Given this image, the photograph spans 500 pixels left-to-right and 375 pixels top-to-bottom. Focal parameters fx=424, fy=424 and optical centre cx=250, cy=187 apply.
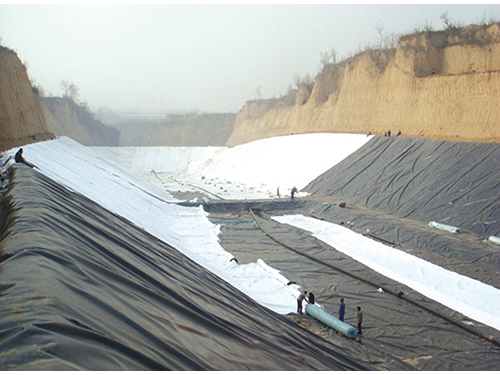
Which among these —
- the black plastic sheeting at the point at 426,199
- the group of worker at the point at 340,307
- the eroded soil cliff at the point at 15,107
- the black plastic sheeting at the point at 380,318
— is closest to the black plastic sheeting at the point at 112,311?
the black plastic sheeting at the point at 380,318

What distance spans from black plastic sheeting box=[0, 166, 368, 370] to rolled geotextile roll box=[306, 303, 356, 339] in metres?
0.69

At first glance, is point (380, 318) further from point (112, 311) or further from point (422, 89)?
point (422, 89)

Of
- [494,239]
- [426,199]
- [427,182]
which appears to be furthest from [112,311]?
[427,182]

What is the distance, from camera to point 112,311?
4199mm

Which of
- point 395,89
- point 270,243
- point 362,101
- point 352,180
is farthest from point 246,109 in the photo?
point 270,243

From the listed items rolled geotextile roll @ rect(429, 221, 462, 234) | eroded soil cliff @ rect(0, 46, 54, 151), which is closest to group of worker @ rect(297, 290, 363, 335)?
rolled geotextile roll @ rect(429, 221, 462, 234)

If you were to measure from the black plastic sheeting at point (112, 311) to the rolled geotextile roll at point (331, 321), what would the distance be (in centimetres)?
69

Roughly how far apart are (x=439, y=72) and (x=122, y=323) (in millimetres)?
27324

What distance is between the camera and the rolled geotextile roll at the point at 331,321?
775 cm

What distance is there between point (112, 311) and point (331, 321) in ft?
17.0

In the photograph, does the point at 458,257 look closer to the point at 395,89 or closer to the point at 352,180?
the point at 352,180

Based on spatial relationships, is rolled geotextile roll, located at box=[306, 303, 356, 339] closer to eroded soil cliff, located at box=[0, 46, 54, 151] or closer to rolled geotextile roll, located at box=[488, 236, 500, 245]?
rolled geotextile roll, located at box=[488, 236, 500, 245]

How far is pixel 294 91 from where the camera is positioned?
5091cm

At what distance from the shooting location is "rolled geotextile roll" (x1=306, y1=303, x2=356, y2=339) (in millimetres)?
7754
